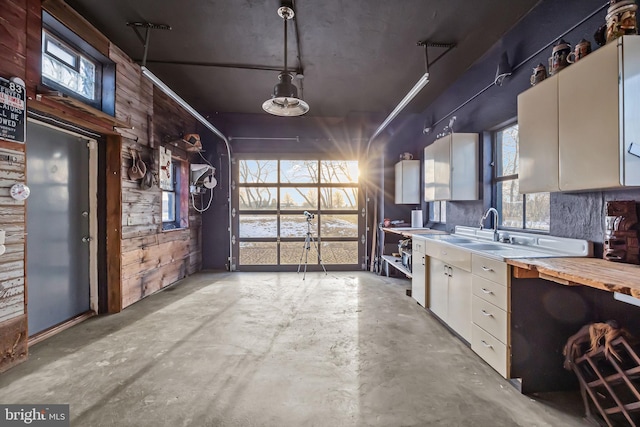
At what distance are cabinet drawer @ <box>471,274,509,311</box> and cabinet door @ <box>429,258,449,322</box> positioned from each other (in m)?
0.56

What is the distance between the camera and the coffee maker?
1704mm

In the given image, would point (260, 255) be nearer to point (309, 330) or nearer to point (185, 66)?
point (309, 330)

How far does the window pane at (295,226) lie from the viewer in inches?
220

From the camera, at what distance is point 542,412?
1691mm

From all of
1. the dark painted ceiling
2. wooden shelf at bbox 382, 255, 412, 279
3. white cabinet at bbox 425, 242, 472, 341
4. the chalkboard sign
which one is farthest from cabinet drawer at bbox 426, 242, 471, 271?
the chalkboard sign

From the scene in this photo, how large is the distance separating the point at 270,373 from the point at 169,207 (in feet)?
12.1

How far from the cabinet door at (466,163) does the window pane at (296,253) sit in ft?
9.78

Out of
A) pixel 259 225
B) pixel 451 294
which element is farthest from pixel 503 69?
pixel 259 225

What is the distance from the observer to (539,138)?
6.81ft

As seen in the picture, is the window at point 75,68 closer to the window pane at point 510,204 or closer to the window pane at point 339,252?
the window pane at point 339,252

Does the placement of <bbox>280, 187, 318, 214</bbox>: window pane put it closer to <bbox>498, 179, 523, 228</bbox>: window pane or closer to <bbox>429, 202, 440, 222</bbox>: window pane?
<bbox>429, 202, 440, 222</bbox>: window pane

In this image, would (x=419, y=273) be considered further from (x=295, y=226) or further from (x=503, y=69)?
(x=295, y=226)

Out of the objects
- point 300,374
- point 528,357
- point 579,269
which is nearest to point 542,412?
point 528,357

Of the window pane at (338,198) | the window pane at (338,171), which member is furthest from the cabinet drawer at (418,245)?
the window pane at (338,171)
